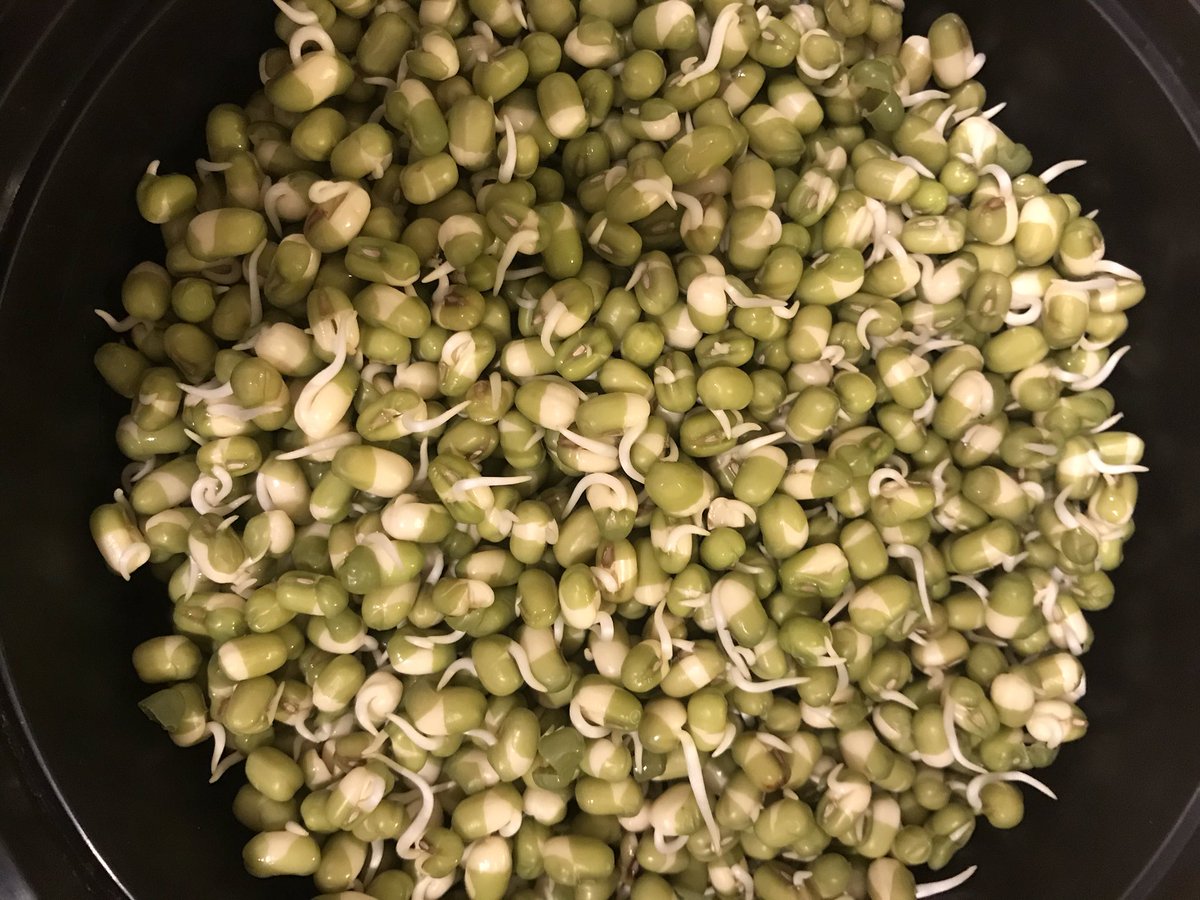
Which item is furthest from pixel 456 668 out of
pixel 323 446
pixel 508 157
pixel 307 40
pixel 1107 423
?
pixel 1107 423

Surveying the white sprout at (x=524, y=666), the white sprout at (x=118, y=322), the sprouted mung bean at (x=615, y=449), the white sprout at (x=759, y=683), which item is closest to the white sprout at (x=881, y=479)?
the sprouted mung bean at (x=615, y=449)

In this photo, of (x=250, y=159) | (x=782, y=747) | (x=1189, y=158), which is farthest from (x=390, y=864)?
(x=1189, y=158)

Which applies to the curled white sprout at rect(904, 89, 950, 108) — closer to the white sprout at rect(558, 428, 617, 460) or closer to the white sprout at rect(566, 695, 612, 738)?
the white sprout at rect(558, 428, 617, 460)

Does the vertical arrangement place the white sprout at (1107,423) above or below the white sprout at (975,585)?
above

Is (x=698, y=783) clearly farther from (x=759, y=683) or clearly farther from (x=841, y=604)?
(x=841, y=604)

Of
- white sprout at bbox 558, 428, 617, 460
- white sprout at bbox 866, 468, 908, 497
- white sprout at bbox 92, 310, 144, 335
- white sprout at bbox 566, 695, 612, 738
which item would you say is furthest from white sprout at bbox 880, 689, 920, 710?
white sprout at bbox 92, 310, 144, 335

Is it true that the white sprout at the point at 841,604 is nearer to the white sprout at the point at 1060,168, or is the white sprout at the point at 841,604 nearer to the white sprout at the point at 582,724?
the white sprout at the point at 582,724

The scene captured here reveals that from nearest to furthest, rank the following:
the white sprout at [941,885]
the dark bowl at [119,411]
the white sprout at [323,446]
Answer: the dark bowl at [119,411], the white sprout at [323,446], the white sprout at [941,885]
